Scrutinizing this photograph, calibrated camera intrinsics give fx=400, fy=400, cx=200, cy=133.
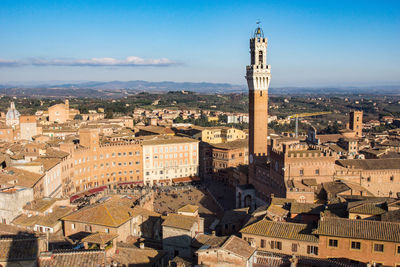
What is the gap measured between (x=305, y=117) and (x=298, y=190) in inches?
5778

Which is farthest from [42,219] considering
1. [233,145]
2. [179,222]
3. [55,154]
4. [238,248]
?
[233,145]

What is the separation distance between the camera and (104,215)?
2794 centimetres

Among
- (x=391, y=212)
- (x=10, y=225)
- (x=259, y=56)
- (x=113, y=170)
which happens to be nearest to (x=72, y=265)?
(x=10, y=225)

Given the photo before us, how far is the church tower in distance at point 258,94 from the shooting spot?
50.8 metres

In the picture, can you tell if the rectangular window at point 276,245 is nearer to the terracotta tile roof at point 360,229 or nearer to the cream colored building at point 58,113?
the terracotta tile roof at point 360,229

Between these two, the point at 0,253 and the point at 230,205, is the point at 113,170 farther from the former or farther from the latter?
the point at 0,253

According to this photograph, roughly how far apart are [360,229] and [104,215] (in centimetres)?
1660

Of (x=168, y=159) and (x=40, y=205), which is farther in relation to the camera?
(x=168, y=159)

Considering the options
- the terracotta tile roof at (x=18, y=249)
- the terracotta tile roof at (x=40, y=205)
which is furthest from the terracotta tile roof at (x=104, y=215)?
the terracotta tile roof at (x=18, y=249)

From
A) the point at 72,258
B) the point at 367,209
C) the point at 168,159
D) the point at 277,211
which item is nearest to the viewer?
the point at 72,258

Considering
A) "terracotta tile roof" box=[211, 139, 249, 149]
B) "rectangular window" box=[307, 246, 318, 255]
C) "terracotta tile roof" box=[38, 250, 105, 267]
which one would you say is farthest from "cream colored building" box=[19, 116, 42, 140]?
"rectangular window" box=[307, 246, 318, 255]

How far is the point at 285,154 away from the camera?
40219 millimetres

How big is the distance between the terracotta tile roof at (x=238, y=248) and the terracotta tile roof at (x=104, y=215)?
9.94m

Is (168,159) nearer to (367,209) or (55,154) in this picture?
(55,154)
